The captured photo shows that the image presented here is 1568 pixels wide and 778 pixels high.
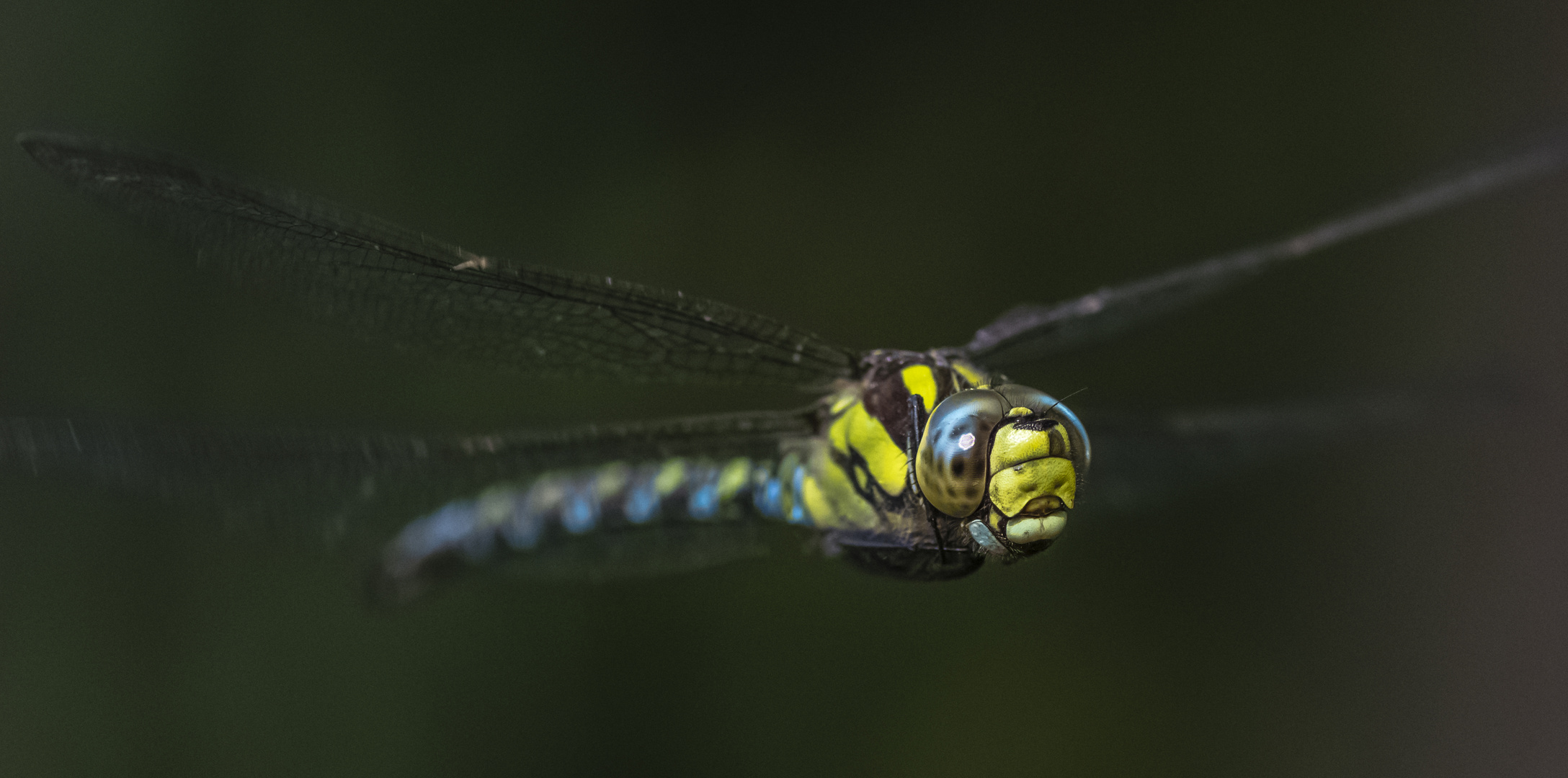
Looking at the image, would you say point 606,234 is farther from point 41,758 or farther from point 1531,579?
point 1531,579

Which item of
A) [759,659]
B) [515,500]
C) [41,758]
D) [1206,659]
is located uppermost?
[515,500]

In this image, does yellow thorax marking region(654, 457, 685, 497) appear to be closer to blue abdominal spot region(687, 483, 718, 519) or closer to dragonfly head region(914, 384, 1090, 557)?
blue abdominal spot region(687, 483, 718, 519)

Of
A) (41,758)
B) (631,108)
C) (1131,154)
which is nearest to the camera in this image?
(41,758)

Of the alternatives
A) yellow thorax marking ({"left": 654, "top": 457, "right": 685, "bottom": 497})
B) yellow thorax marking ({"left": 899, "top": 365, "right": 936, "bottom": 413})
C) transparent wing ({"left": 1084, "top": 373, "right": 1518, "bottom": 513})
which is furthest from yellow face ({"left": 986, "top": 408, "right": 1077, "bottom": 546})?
yellow thorax marking ({"left": 654, "top": 457, "right": 685, "bottom": 497})

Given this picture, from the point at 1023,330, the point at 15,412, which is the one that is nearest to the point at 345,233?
the point at 15,412

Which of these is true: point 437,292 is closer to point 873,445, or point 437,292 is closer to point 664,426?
point 664,426

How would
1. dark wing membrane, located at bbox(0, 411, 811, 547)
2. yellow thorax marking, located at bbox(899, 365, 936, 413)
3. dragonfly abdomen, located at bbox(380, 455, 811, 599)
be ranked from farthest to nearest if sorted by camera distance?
1. dragonfly abdomen, located at bbox(380, 455, 811, 599)
2. dark wing membrane, located at bbox(0, 411, 811, 547)
3. yellow thorax marking, located at bbox(899, 365, 936, 413)

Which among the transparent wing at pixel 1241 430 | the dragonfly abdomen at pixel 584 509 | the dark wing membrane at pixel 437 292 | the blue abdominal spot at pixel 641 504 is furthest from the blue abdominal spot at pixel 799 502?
the transparent wing at pixel 1241 430
